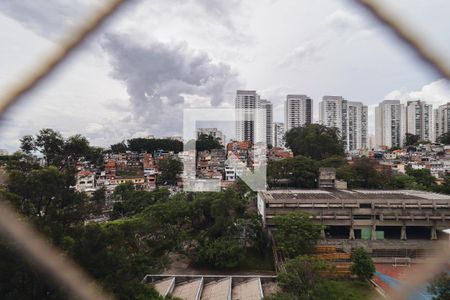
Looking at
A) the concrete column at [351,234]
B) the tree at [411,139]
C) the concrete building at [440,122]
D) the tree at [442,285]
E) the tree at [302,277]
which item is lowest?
the concrete column at [351,234]

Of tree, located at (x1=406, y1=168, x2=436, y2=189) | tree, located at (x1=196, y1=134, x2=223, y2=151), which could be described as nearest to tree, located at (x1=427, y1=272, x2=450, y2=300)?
tree, located at (x1=406, y1=168, x2=436, y2=189)

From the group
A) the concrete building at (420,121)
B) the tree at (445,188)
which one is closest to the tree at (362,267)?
the tree at (445,188)

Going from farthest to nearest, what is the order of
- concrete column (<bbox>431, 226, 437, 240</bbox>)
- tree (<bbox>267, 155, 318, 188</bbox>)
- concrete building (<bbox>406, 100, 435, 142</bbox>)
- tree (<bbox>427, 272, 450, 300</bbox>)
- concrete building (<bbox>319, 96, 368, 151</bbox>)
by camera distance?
concrete building (<bbox>319, 96, 368, 151</bbox>) < concrete building (<bbox>406, 100, 435, 142</bbox>) < tree (<bbox>267, 155, 318, 188</bbox>) < concrete column (<bbox>431, 226, 437, 240</bbox>) < tree (<bbox>427, 272, 450, 300</bbox>)

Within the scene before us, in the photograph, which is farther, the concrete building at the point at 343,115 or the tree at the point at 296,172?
the concrete building at the point at 343,115

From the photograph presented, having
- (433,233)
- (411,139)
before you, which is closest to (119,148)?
(433,233)

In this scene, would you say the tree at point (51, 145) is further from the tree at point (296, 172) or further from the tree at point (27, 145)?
the tree at point (296, 172)

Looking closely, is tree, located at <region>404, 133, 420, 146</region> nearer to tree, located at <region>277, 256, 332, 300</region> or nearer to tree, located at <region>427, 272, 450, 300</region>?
tree, located at <region>277, 256, 332, 300</region>

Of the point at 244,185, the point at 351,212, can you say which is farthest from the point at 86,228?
the point at 244,185
